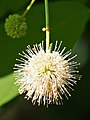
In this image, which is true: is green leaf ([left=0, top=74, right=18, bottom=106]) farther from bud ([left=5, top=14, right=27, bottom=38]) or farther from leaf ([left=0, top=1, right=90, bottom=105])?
bud ([left=5, top=14, right=27, bottom=38])

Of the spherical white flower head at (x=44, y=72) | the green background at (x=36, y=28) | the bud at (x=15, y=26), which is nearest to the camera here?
the spherical white flower head at (x=44, y=72)

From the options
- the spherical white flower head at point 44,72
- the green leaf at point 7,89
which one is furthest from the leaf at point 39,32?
the spherical white flower head at point 44,72

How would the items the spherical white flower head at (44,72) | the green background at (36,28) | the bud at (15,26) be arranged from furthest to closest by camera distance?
1. the green background at (36,28)
2. the bud at (15,26)
3. the spherical white flower head at (44,72)

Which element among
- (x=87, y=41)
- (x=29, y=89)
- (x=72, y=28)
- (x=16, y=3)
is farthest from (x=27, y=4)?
(x=87, y=41)

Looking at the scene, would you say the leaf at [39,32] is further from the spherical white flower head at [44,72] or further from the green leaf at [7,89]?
the spherical white flower head at [44,72]

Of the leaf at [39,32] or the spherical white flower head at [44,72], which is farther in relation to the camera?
the leaf at [39,32]

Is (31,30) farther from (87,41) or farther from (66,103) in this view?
(66,103)

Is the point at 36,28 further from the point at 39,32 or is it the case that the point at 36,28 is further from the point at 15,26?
Answer: the point at 15,26

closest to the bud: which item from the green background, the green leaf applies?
the green background

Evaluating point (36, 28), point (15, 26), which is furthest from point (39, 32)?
point (15, 26)
